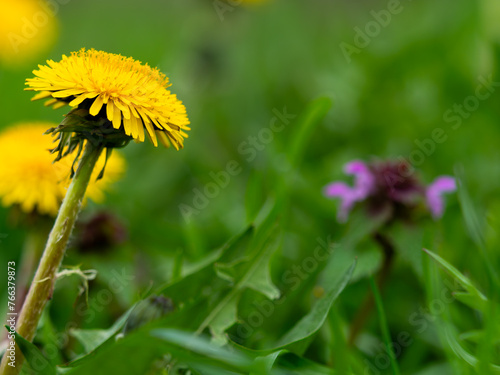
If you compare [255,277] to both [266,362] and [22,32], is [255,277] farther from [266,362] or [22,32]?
[22,32]

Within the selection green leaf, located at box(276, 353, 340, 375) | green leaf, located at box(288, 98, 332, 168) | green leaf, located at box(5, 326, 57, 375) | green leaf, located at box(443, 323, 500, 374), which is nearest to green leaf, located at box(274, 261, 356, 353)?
green leaf, located at box(276, 353, 340, 375)

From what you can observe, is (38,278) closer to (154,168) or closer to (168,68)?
(154,168)

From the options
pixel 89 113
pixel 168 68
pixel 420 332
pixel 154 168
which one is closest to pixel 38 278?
pixel 89 113

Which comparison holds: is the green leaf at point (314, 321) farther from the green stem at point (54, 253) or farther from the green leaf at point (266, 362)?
the green stem at point (54, 253)

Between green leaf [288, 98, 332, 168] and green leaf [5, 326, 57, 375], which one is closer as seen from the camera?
green leaf [5, 326, 57, 375]

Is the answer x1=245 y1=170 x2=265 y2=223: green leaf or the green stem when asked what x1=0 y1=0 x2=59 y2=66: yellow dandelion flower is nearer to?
x1=245 y1=170 x2=265 y2=223: green leaf
